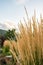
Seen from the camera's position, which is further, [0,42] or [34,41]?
[0,42]

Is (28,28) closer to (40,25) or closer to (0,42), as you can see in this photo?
(40,25)

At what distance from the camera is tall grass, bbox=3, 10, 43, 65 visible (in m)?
2.78

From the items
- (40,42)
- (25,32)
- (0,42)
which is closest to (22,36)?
(25,32)

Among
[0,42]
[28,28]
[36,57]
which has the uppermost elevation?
[28,28]

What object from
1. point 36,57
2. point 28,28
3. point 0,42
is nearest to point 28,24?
point 28,28

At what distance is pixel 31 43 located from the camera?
282 centimetres

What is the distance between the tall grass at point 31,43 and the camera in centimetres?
Answer: 278

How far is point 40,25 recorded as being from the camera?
278cm

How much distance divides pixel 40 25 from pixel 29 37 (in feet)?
0.66

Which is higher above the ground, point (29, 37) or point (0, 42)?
point (29, 37)

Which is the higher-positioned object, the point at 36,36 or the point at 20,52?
the point at 36,36

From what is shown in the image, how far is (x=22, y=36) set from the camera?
9.27ft

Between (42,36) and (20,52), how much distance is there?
0.34 meters

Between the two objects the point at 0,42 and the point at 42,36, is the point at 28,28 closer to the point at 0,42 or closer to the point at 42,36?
the point at 42,36
